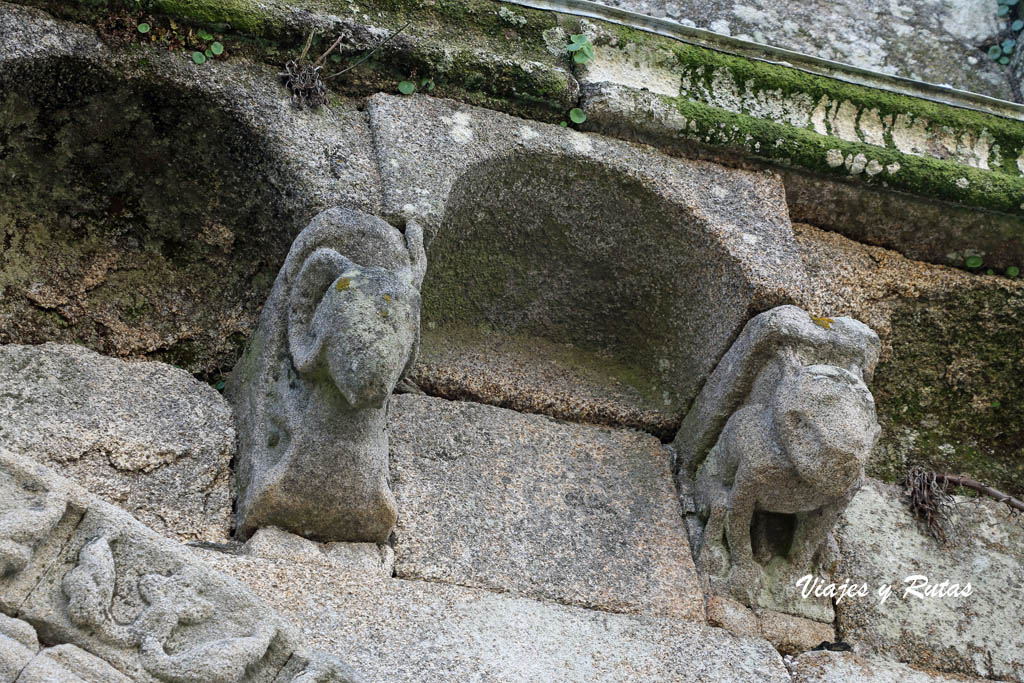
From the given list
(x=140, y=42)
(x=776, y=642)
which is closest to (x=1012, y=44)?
(x=776, y=642)

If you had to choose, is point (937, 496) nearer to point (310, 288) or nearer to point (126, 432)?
point (310, 288)

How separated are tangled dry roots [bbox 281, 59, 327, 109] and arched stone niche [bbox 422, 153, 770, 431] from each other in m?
0.48

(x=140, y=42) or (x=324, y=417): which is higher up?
(x=140, y=42)

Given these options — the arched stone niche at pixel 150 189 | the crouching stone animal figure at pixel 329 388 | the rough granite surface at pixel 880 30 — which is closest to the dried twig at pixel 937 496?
the rough granite surface at pixel 880 30

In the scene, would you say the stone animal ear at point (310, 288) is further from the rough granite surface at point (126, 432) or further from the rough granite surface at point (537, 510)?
the rough granite surface at point (537, 510)

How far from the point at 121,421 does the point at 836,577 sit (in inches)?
78.5

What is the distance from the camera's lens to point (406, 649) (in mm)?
2668

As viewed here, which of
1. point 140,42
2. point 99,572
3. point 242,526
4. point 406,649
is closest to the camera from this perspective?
point 99,572

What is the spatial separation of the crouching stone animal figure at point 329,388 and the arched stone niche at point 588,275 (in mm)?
559

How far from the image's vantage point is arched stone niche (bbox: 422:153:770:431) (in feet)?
11.9

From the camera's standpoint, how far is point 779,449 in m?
3.20

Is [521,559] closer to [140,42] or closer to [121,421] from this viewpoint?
[121,421]

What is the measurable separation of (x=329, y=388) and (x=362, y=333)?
0.70 ft

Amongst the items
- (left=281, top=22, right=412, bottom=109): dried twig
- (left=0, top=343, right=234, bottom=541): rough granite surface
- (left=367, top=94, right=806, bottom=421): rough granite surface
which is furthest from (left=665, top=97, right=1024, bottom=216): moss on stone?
(left=0, top=343, right=234, bottom=541): rough granite surface
